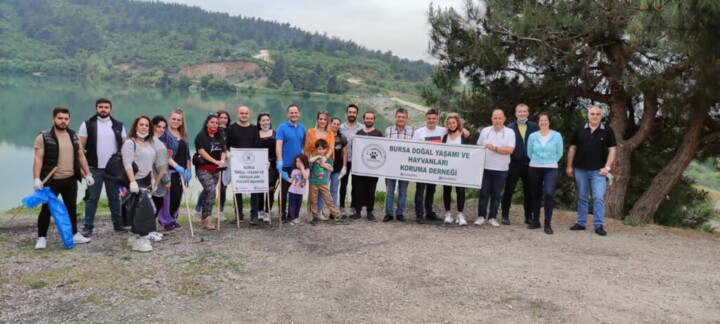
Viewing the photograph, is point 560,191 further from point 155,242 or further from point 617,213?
point 155,242

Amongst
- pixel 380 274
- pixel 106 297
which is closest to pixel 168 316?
pixel 106 297

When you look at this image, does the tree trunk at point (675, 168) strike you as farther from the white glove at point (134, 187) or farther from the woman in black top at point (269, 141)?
the white glove at point (134, 187)

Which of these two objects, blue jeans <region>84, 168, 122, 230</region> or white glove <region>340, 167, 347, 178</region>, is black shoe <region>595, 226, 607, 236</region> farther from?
blue jeans <region>84, 168, 122, 230</region>

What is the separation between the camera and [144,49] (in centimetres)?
13725

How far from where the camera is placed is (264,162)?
7.12 meters

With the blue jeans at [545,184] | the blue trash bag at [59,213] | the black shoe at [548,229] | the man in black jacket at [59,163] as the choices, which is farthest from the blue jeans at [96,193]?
the black shoe at [548,229]

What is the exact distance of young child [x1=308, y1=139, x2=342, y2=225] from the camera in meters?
7.13

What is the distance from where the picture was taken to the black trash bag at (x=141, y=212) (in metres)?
5.68

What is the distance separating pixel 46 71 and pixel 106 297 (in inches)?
4671

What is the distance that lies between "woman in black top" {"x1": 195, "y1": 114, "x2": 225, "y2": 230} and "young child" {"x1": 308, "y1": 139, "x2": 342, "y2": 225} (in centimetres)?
124

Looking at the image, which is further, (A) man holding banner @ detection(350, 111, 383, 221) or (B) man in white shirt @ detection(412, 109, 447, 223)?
(A) man holding banner @ detection(350, 111, 383, 221)

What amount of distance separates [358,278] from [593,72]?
624 cm

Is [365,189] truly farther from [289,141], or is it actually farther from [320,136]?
[289,141]

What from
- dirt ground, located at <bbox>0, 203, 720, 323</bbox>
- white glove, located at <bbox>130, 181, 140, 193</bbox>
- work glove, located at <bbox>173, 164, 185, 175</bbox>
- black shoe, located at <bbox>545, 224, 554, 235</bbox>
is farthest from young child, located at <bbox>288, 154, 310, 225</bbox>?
black shoe, located at <bbox>545, 224, 554, 235</bbox>
